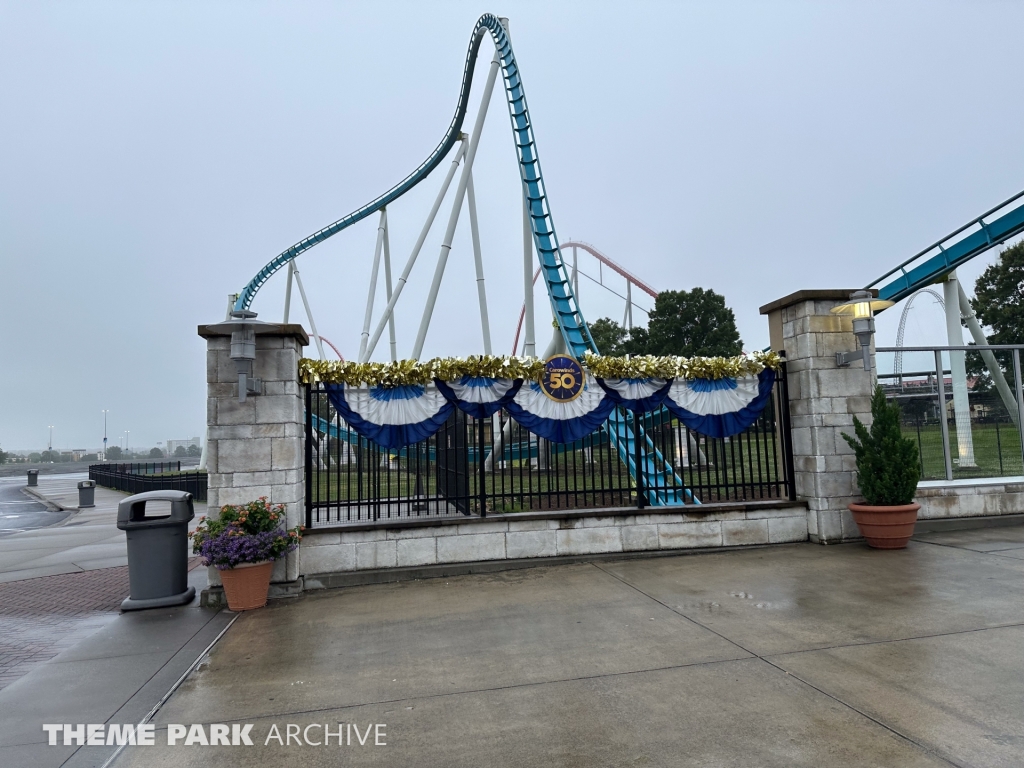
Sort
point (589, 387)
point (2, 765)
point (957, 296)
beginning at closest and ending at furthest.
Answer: point (2, 765), point (589, 387), point (957, 296)

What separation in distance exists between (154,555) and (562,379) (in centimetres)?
508

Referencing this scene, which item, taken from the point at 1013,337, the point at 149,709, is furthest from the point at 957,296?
the point at 1013,337

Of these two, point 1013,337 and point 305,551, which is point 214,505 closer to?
point 305,551

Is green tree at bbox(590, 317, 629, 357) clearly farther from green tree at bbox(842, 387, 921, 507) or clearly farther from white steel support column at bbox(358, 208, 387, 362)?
green tree at bbox(842, 387, 921, 507)

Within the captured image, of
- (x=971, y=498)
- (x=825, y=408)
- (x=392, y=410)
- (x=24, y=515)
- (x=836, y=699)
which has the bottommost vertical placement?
(x=24, y=515)

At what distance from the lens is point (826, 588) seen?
5.89m

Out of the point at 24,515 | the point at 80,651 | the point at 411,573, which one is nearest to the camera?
the point at 80,651

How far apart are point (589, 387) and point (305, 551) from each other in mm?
4024

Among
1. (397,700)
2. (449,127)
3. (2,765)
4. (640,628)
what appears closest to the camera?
(2,765)

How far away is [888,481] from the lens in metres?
7.40

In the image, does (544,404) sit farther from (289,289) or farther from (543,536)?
(289,289)

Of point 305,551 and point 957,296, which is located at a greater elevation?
point 957,296

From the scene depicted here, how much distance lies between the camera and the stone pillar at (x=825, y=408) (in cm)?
798

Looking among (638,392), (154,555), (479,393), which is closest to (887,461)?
(638,392)
